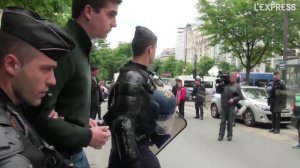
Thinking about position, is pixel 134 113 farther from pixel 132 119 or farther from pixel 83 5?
pixel 83 5

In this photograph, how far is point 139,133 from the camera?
3.30m

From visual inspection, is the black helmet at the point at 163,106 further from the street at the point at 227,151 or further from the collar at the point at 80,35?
the street at the point at 227,151

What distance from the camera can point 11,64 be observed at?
1517mm

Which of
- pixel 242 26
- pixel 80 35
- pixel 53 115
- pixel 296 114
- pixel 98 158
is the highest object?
pixel 242 26

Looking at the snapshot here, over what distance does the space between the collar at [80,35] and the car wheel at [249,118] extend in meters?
13.7

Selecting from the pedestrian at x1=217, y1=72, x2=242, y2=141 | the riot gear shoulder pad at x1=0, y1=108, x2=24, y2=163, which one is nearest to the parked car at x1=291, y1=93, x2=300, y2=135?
the pedestrian at x1=217, y1=72, x2=242, y2=141

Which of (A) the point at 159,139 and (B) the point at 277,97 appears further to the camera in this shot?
(B) the point at 277,97

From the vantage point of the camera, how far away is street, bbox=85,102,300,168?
861 centimetres

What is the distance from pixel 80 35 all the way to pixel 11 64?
40.6 inches

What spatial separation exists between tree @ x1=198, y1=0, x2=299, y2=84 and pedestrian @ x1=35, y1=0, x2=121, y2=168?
2638cm

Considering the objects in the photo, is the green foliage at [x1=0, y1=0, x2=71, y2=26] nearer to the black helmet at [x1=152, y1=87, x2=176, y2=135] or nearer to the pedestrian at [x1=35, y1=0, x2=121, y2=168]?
the black helmet at [x1=152, y1=87, x2=176, y2=135]

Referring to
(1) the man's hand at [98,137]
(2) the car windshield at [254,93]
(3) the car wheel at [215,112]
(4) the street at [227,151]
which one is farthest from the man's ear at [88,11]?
(3) the car wheel at [215,112]

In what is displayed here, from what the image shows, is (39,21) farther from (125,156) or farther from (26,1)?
(26,1)

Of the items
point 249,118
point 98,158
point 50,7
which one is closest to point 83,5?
point 50,7
